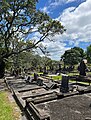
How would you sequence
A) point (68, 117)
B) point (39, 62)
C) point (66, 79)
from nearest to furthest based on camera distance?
1. point (68, 117)
2. point (66, 79)
3. point (39, 62)

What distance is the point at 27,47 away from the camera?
29.4m

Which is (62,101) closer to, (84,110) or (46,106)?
(46,106)

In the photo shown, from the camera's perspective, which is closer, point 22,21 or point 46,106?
point 46,106

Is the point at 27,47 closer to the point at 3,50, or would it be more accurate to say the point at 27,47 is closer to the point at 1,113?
the point at 3,50

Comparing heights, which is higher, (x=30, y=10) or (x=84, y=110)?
(x=30, y=10)

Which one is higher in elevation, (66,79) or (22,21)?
(22,21)

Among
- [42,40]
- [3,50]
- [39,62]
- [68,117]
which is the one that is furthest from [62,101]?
[39,62]

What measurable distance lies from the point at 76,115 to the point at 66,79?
6532 mm

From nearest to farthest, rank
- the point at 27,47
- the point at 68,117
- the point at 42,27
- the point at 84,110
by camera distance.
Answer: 1. the point at 68,117
2. the point at 84,110
3. the point at 42,27
4. the point at 27,47

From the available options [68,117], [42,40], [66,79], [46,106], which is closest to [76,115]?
[68,117]

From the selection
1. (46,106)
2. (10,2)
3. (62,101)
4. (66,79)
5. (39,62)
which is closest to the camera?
(46,106)

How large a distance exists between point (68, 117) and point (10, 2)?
861 inches

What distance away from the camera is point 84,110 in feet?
27.0

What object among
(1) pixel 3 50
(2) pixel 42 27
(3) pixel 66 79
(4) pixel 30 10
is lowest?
(3) pixel 66 79
